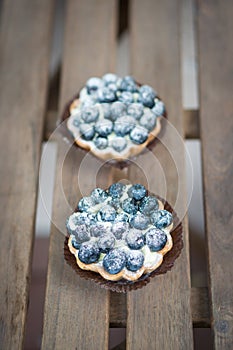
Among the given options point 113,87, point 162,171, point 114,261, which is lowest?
point 114,261

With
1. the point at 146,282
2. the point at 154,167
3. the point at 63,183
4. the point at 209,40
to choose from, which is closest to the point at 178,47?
the point at 209,40

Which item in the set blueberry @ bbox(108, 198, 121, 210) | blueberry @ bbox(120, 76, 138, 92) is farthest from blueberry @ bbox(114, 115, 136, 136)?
blueberry @ bbox(108, 198, 121, 210)

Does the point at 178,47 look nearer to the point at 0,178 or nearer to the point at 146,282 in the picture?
the point at 0,178

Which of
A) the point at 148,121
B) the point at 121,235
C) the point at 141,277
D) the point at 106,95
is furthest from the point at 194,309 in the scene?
the point at 106,95

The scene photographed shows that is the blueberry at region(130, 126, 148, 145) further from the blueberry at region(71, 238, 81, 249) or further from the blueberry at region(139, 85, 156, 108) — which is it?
the blueberry at region(71, 238, 81, 249)

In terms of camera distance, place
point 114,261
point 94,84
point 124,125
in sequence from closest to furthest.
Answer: point 114,261
point 124,125
point 94,84

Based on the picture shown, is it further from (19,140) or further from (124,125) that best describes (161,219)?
(19,140)
